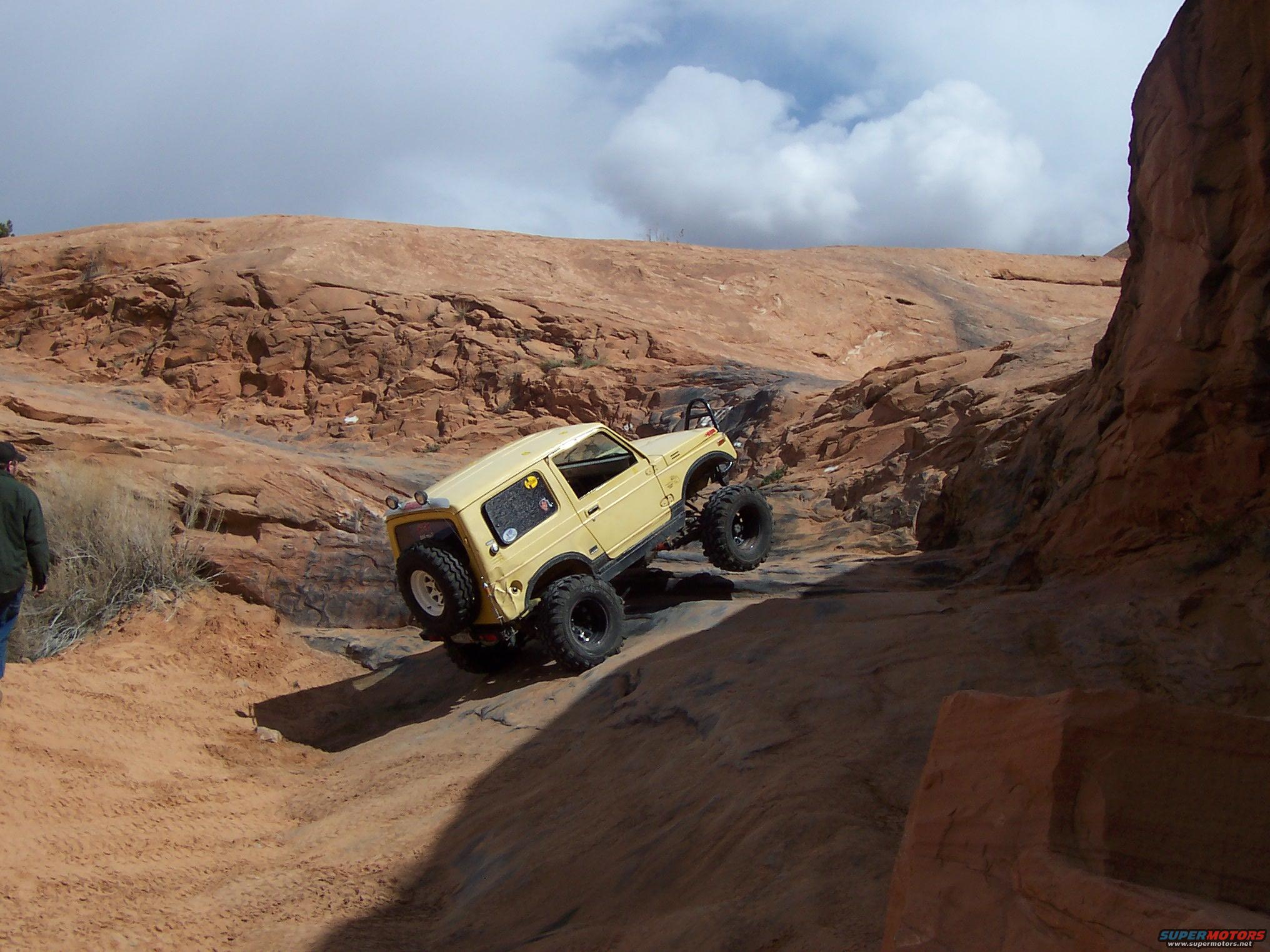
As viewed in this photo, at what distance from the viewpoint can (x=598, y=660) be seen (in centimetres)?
726

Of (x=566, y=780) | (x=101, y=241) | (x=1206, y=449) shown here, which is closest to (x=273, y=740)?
(x=566, y=780)

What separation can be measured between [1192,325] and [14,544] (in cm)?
747

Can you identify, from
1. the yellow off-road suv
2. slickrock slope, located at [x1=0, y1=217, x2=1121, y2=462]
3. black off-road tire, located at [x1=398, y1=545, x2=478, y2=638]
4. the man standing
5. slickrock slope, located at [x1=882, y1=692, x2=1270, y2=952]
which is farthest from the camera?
slickrock slope, located at [x1=0, y1=217, x2=1121, y2=462]

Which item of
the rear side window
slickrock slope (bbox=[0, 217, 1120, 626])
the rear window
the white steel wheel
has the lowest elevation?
the white steel wheel

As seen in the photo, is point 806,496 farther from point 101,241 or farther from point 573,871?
point 101,241

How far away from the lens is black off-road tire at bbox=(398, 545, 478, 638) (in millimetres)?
7027

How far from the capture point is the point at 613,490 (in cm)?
798

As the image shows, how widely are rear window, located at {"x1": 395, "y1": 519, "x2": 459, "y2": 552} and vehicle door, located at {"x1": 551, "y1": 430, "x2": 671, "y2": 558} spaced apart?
3.35 ft

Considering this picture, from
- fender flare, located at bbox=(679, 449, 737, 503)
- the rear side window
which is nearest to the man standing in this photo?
the rear side window

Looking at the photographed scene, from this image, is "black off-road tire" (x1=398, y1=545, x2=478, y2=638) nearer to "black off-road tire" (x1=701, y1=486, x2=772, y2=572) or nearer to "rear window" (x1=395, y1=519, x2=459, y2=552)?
"rear window" (x1=395, y1=519, x2=459, y2=552)

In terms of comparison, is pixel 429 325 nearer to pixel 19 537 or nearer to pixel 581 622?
pixel 581 622

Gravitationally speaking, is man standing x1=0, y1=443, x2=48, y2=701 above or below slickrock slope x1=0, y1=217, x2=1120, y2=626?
below

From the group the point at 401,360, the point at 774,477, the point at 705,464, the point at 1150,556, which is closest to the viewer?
the point at 1150,556
